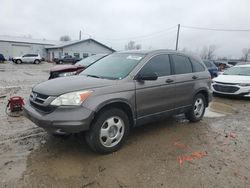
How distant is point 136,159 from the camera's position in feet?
12.4

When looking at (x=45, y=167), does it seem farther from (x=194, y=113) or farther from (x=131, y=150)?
(x=194, y=113)

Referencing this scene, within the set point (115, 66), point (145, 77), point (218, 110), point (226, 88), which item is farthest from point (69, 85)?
point (226, 88)

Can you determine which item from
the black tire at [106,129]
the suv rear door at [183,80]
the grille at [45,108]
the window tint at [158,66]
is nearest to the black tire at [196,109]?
the suv rear door at [183,80]

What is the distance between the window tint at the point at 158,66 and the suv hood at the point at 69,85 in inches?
33.2

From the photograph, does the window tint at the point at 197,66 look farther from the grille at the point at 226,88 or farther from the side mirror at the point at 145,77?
the grille at the point at 226,88

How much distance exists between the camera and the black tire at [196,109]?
570cm

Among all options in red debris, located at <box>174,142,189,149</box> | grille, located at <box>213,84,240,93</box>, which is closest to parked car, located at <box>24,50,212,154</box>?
red debris, located at <box>174,142,189,149</box>

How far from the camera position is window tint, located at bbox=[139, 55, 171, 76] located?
448 cm

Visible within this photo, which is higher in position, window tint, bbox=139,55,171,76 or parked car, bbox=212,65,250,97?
window tint, bbox=139,55,171,76

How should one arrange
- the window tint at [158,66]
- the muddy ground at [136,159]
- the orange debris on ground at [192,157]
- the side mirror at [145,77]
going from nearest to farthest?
the muddy ground at [136,159] < the orange debris on ground at [192,157] < the side mirror at [145,77] < the window tint at [158,66]

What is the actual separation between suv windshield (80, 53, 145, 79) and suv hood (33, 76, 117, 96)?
371 millimetres

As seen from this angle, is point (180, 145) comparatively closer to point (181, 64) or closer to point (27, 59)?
point (181, 64)

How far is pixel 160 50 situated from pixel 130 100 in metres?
1.58

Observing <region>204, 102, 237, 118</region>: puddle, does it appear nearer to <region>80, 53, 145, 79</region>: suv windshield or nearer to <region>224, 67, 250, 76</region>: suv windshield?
<region>224, 67, 250, 76</region>: suv windshield
